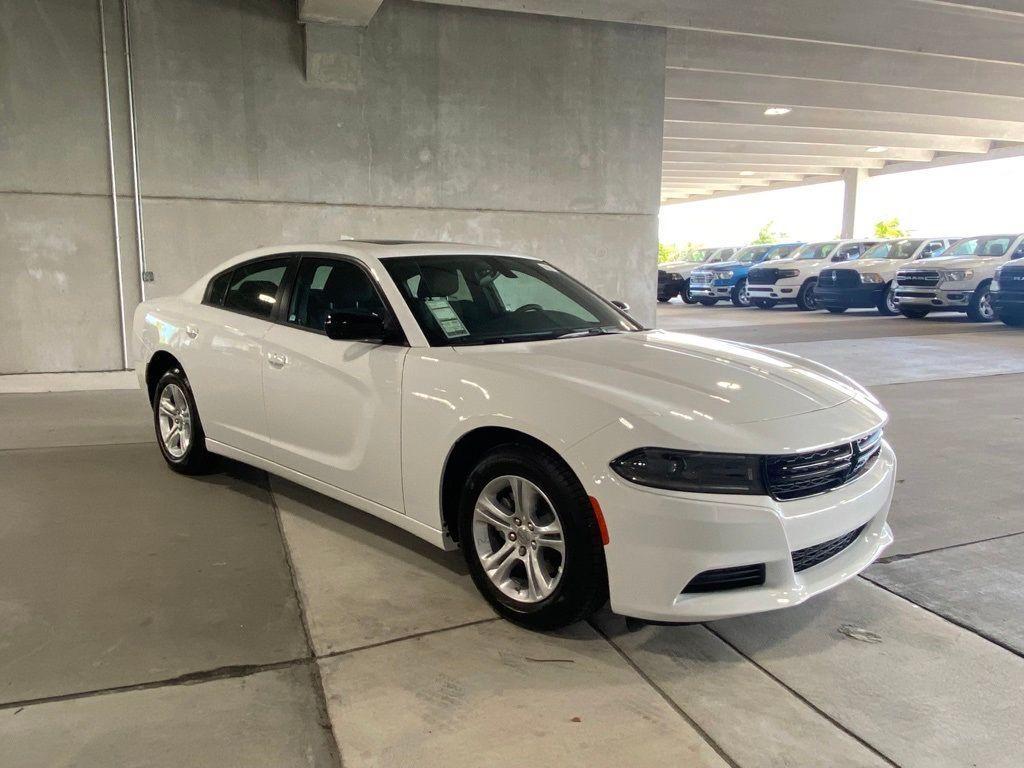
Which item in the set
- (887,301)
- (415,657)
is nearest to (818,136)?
(887,301)

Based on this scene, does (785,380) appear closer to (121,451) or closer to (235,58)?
(121,451)

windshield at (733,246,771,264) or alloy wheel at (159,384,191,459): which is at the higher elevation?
windshield at (733,246,771,264)

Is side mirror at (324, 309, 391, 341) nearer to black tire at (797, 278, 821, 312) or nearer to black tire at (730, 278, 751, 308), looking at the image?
black tire at (797, 278, 821, 312)

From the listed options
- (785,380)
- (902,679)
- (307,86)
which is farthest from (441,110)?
(902,679)

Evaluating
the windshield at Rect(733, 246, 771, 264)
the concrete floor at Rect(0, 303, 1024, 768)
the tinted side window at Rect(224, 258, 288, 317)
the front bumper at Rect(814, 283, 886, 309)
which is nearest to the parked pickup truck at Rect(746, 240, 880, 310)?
the front bumper at Rect(814, 283, 886, 309)

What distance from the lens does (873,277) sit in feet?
60.0

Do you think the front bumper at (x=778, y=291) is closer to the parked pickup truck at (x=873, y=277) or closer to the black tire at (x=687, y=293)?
the parked pickup truck at (x=873, y=277)

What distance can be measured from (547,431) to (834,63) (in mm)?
13425

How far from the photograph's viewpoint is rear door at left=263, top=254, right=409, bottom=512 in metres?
3.49

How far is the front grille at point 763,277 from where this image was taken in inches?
782

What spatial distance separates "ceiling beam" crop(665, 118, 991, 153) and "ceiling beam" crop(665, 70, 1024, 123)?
9.13ft

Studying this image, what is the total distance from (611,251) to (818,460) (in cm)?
776

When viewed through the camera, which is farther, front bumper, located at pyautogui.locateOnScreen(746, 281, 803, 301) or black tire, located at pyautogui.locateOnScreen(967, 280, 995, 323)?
front bumper, located at pyautogui.locateOnScreen(746, 281, 803, 301)

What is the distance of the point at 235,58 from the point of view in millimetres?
8641
